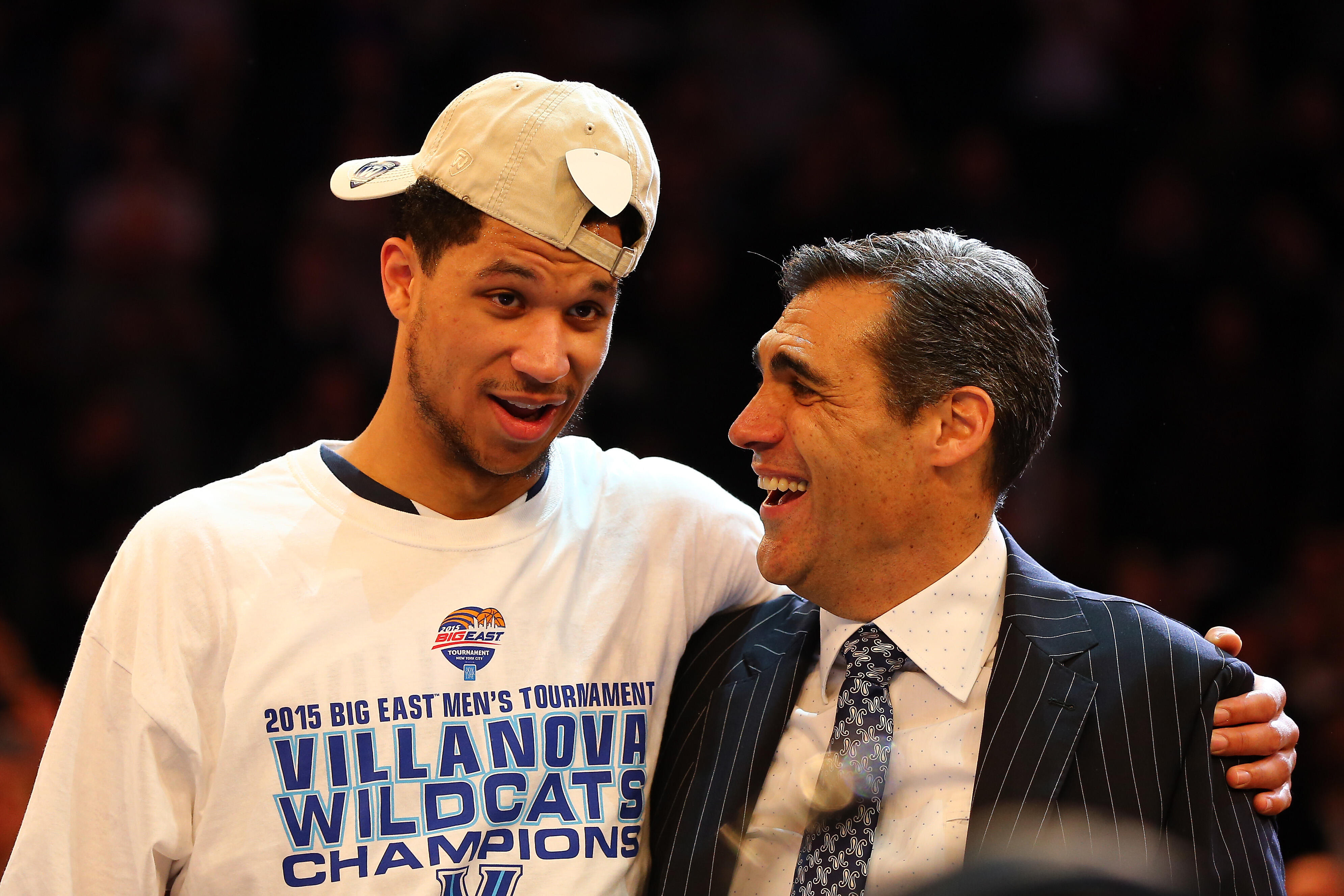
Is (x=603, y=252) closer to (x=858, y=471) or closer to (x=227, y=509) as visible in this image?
(x=858, y=471)

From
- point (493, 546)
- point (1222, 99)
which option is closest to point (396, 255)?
point (493, 546)

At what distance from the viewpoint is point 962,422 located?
84.0 inches

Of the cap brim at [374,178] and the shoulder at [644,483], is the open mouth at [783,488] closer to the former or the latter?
the shoulder at [644,483]

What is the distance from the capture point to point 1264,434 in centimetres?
452

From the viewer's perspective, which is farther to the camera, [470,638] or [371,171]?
[371,171]

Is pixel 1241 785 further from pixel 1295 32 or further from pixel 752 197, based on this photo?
pixel 1295 32

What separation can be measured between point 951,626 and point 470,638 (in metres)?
0.76

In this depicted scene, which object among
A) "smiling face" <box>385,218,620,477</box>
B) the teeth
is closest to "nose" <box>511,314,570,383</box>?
"smiling face" <box>385,218,620,477</box>

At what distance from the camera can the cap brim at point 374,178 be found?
6.72 feet

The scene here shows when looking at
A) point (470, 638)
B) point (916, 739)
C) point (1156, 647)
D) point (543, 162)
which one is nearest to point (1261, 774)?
point (1156, 647)

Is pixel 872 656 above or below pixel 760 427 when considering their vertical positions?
below

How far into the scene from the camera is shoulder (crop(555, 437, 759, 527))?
2.23 m

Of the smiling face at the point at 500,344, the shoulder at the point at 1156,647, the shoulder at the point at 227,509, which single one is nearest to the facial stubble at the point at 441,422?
the smiling face at the point at 500,344

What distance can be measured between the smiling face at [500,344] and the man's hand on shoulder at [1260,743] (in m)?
1.09
